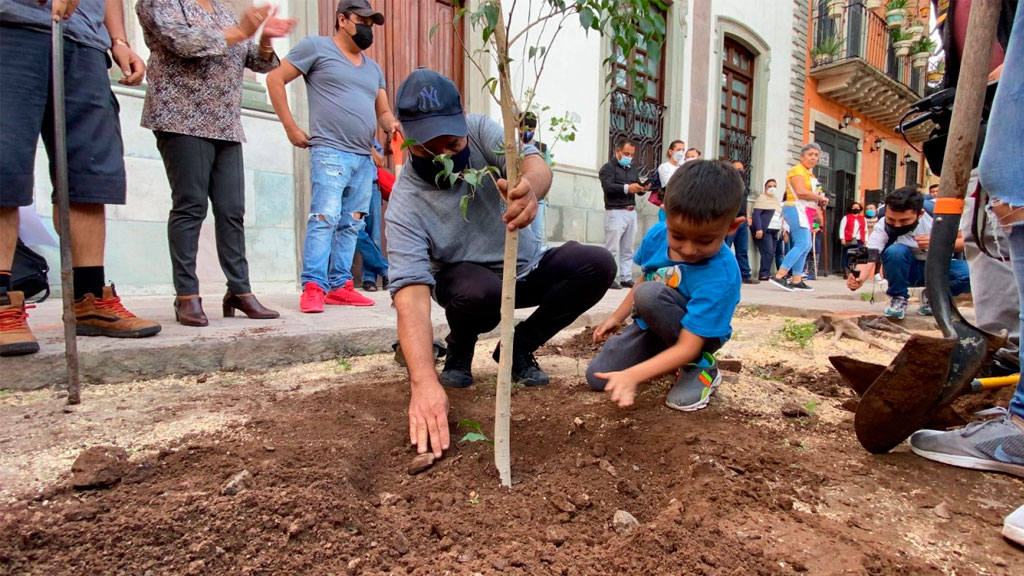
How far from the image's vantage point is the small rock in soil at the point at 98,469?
1377 mm

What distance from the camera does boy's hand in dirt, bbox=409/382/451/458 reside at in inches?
62.3

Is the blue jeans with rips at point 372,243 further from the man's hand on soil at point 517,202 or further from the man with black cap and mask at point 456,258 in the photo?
the man's hand on soil at point 517,202

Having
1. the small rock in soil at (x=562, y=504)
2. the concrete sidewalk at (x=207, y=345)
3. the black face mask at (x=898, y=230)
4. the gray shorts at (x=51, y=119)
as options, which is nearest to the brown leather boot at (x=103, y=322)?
the concrete sidewalk at (x=207, y=345)

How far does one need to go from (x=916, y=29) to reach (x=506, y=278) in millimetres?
18849

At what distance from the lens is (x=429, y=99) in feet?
5.74

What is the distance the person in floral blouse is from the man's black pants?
4.65ft

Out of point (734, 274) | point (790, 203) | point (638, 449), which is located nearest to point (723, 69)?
point (790, 203)

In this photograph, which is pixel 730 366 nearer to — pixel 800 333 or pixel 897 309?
pixel 800 333

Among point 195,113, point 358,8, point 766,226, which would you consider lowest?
point 766,226

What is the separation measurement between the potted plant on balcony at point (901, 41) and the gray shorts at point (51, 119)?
60.1 feet

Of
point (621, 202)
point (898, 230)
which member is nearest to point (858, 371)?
point (898, 230)

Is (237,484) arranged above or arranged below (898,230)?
Answer: below

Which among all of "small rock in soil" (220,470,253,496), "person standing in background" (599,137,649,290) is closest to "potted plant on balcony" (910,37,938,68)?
"person standing in background" (599,137,649,290)

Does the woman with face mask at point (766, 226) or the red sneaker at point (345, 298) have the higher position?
the woman with face mask at point (766, 226)
